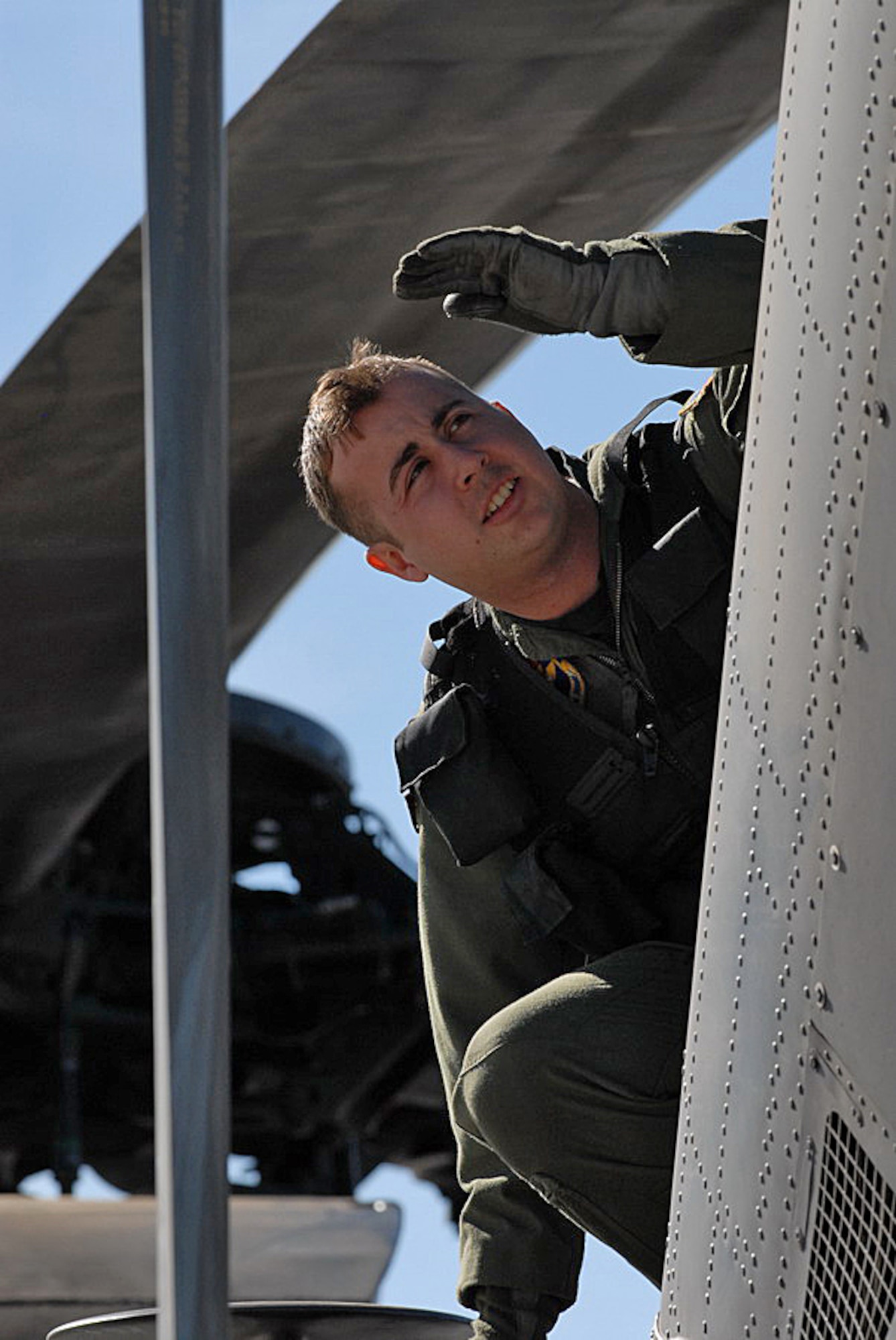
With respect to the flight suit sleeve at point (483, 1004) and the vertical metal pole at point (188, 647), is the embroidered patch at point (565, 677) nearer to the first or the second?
the flight suit sleeve at point (483, 1004)

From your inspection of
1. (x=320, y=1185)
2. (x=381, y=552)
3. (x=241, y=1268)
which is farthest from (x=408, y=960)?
(x=381, y=552)

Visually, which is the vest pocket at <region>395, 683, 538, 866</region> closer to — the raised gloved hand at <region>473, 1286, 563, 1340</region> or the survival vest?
the survival vest

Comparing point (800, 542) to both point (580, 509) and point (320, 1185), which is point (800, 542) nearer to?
point (580, 509)

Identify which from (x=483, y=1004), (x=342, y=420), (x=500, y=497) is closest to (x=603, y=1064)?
(x=483, y=1004)

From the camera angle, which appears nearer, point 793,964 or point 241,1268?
point 793,964

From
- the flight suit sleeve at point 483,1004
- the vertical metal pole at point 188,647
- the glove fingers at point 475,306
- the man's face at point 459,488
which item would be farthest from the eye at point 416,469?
the vertical metal pole at point 188,647

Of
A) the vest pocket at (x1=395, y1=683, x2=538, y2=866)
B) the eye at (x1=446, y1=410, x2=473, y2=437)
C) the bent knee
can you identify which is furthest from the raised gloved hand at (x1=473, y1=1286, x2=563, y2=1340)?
the eye at (x1=446, y1=410, x2=473, y2=437)

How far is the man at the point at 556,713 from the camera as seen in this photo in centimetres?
413

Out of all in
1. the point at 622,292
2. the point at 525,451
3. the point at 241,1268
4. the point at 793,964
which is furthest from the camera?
the point at 241,1268

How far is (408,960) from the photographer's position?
36.4ft

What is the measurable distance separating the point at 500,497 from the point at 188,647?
130 cm

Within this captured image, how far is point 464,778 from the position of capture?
454 cm

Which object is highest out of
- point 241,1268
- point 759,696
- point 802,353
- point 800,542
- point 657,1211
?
point 802,353

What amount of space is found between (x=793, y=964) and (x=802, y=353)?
955mm
